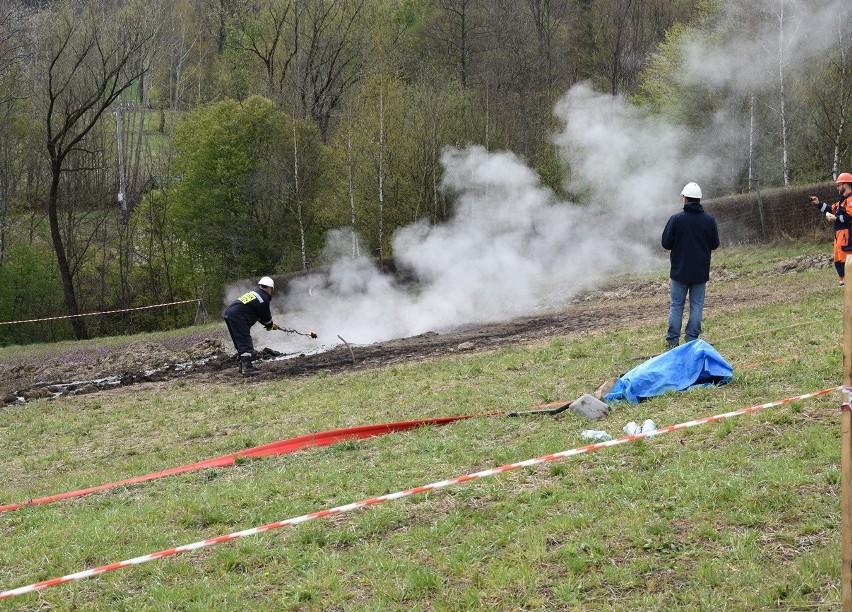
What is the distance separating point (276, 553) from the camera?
6344mm

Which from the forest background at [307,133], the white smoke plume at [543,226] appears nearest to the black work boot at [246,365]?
the white smoke plume at [543,226]

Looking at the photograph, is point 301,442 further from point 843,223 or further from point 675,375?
point 843,223

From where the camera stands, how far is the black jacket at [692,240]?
39.5 feet

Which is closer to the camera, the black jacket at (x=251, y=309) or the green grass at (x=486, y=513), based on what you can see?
the green grass at (x=486, y=513)

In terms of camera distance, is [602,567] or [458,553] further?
[458,553]

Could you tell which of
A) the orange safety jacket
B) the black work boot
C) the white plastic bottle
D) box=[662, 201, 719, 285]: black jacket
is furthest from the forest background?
the white plastic bottle

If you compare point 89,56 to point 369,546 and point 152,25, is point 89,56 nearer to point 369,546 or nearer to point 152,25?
point 152,25

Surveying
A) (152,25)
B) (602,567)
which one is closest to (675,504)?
(602,567)

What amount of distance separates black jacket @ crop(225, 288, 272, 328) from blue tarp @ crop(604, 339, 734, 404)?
9313mm

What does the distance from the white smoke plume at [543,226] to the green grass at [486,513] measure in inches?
440

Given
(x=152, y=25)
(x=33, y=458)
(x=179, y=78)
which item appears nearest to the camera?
(x=33, y=458)

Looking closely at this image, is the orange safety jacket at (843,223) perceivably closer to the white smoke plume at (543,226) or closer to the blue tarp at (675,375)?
the blue tarp at (675,375)

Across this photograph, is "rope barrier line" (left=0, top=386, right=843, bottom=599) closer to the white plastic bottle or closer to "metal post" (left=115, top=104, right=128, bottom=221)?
the white plastic bottle

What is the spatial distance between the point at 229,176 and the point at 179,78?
902 inches
